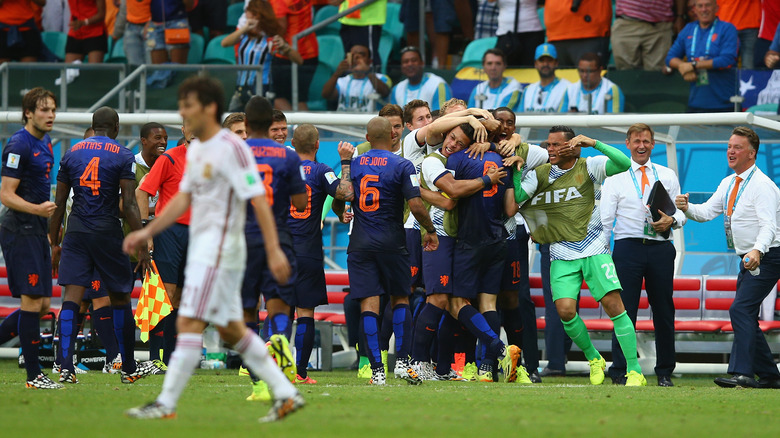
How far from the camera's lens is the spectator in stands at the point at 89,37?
674 inches

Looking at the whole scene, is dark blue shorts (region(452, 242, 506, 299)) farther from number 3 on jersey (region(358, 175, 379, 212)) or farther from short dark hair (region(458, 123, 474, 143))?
number 3 on jersey (region(358, 175, 379, 212))

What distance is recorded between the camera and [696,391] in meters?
8.98

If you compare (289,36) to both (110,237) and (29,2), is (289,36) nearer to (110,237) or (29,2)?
(29,2)

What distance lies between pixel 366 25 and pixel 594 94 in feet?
13.3

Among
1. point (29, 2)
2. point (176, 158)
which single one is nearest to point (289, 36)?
point (29, 2)

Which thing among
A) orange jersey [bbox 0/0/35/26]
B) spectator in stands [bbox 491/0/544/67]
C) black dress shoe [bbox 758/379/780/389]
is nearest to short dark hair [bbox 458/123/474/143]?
black dress shoe [bbox 758/379/780/389]

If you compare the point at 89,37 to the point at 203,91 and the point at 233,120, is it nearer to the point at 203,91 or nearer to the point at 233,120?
the point at 233,120

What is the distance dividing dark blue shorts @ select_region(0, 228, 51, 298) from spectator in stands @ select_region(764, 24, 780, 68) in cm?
937

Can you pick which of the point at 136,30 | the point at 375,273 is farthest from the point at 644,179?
the point at 136,30

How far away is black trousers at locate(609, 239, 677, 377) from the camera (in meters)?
10.0

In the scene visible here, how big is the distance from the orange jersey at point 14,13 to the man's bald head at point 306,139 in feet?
30.8

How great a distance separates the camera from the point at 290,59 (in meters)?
15.0

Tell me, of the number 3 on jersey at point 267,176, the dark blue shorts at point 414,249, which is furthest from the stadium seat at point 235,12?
the number 3 on jersey at point 267,176

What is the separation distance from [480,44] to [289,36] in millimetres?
2797
